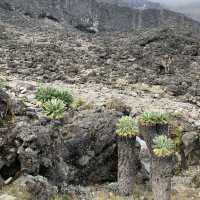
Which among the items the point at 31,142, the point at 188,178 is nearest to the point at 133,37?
the point at 188,178

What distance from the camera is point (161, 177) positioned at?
70.7 feet

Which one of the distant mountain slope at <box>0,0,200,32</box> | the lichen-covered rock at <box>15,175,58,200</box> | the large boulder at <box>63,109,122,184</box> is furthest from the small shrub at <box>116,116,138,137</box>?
the distant mountain slope at <box>0,0,200,32</box>

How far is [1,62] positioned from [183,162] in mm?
23033

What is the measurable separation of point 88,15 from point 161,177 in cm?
6761

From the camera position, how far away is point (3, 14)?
67125mm

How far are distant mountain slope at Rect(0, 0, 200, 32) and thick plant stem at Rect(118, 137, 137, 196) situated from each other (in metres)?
44.7

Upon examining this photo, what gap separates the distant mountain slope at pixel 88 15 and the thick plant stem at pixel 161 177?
4621 centimetres

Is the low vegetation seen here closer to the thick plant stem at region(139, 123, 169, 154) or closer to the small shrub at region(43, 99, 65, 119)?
the small shrub at region(43, 99, 65, 119)

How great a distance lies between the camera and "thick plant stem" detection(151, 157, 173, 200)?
69.8 ft

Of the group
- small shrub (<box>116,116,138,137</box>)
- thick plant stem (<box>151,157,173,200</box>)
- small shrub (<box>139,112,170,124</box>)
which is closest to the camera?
thick plant stem (<box>151,157,173,200</box>)

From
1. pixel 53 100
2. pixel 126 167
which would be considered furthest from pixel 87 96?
pixel 126 167

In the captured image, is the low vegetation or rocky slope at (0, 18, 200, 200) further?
the low vegetation

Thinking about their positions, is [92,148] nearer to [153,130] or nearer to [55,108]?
[55,108]

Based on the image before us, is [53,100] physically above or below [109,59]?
above
